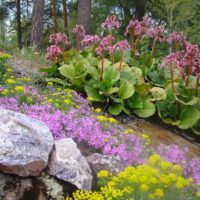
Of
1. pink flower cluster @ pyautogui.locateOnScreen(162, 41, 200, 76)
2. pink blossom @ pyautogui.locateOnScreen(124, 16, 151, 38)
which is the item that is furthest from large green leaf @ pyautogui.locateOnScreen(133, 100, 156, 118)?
pink blossom @ pyautogui.locateOnScreen(124, 16, 151, 38)

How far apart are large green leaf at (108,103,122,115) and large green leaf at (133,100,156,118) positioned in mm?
298

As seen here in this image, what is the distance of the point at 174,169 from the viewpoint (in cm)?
→ 358

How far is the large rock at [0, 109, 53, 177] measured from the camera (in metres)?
3.40

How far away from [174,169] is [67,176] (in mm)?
929

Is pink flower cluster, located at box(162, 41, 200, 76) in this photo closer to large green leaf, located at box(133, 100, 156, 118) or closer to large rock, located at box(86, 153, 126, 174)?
large green leaf, located at box(133, 100, 156, 118)

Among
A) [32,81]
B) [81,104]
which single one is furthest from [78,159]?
[32,81]

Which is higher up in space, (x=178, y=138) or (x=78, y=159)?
(x=78, y=159)

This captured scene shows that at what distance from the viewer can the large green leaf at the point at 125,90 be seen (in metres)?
5.88

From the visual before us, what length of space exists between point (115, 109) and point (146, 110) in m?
0.47

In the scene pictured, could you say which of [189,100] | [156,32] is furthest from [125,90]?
[156,32]

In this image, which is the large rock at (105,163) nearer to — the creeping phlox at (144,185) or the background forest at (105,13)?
the creeping phlox at (144,185)

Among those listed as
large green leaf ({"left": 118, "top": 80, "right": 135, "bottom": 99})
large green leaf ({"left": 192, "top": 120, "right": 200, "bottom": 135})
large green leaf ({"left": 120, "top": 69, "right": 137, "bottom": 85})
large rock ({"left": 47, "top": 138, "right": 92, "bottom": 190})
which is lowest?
large green leaf ({"left": 192, "top": 120, "right": 200, "bottom": 135})

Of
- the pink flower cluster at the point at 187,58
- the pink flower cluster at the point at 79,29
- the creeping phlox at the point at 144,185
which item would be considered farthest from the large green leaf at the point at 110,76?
the creeping phlox at the point at 144,185

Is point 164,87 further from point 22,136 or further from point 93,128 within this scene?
point 22,136
